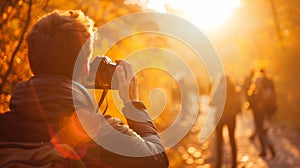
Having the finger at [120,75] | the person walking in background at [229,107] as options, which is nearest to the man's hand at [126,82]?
the finger at [120,75]

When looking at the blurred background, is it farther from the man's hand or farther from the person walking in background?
the man's hand

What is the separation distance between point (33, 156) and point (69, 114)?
0.19 m

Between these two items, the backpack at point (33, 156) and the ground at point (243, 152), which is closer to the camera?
the backpack at point (33, 156)

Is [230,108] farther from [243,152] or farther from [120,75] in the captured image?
[120,75]

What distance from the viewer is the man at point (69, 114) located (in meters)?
2.22

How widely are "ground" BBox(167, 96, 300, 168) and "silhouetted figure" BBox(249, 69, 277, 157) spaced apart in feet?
0.95

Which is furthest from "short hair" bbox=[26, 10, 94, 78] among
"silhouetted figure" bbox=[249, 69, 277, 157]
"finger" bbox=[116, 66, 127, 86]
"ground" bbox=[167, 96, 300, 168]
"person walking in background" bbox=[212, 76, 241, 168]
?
"silhouetted figure" bbox=[249, 69, 277, 157]

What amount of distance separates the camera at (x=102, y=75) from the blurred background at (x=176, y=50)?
274cm

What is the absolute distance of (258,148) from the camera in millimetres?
14305

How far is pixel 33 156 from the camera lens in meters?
2.13

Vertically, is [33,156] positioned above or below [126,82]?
below

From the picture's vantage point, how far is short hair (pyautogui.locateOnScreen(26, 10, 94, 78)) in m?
2.32

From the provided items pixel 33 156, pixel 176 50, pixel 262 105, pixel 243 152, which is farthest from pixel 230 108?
pixel 176 50

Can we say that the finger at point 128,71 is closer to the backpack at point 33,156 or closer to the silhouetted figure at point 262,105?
the backpack at point 33,156
